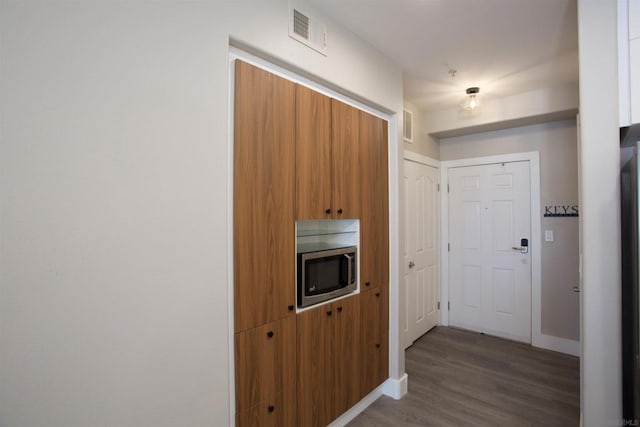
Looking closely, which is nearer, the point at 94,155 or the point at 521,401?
the point at 94,155

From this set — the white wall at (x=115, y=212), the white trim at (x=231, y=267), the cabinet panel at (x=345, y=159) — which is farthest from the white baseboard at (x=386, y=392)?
the cabinet panel at (x=345, y=159)

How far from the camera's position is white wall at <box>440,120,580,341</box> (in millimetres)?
3234

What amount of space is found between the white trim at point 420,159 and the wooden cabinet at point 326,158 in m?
1.42

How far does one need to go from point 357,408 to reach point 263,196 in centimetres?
181

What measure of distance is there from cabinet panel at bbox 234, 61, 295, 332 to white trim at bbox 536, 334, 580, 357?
3235 millimetres

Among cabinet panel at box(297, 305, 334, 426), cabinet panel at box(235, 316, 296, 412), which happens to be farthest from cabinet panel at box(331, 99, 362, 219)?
cabinet panel at box(235, 316, 296, 412)

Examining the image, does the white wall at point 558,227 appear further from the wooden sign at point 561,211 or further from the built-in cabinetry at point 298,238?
the built-in cabinetry at point 298,238

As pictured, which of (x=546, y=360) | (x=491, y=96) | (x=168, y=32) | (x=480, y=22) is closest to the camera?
(x=168, y=32)

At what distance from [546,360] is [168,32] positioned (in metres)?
4.15

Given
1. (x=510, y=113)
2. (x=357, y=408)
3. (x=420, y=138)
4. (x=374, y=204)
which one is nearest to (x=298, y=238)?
(x=374, y=204)

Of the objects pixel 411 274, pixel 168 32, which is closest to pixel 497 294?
pixel 411 274

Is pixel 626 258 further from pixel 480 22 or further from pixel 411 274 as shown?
pixel 411 274

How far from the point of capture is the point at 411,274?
3506mm

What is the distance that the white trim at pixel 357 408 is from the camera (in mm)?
2123
